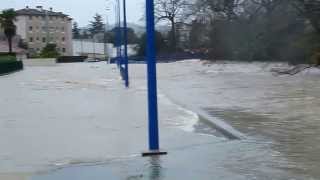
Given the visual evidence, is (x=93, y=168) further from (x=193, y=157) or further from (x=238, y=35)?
(x=238, y=35)

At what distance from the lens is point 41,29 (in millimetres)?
165500

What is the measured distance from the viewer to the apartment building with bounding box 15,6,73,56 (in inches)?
6373

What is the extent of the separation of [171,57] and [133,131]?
91732mm

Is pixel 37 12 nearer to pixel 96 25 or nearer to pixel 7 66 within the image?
pixel 96 25

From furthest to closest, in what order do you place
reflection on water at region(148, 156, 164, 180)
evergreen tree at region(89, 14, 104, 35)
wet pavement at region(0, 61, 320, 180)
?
evergreen tree at region(89, 14, 104, 35) → wet pavement at region(0, 61, 320, 180) → reflection on water at region(148, 156, 164, 180)

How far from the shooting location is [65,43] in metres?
165

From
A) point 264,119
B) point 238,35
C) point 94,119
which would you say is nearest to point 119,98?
point 94,119

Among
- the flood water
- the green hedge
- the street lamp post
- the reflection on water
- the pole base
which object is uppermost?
the street lamp post

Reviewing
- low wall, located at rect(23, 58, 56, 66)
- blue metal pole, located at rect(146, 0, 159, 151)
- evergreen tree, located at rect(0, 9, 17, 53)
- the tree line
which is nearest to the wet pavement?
blue metal pole, located at rect(146, 0, 159, 151)

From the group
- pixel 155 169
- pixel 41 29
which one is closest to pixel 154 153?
pixel 155 169

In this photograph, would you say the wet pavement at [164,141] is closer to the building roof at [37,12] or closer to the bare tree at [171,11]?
the bare tree at [171,11]

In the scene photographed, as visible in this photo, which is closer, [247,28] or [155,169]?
[155,169]

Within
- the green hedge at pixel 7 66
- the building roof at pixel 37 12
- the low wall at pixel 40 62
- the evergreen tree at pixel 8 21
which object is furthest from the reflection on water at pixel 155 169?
the building roof at pixel 37 12

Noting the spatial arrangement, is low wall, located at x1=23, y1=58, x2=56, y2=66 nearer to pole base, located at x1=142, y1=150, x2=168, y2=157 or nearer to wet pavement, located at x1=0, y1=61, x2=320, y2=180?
wet pavement, located at x1=0, y1=61, x2=320, y2=180
